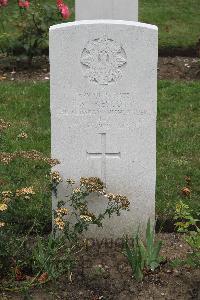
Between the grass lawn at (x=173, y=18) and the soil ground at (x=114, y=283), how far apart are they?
604cm

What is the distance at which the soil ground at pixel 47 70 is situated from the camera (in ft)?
30.6

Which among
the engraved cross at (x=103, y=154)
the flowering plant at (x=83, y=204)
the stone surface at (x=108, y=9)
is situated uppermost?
the stone surface at (x=108, y=9)

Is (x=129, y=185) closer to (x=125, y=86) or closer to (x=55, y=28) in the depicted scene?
(x=125, y=86)

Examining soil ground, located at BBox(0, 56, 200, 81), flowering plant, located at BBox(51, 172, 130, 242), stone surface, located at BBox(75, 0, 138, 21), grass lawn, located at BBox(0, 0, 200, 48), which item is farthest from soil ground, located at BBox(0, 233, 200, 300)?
grass lawn, located at BBox(0, 0, 200, 48)

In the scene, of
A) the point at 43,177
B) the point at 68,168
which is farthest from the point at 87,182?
the point at 43,177

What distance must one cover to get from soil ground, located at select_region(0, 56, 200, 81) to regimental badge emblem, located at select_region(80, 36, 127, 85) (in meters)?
4.48

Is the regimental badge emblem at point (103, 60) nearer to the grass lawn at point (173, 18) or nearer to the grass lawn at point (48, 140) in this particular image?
the grass lawn at point (48, 140)

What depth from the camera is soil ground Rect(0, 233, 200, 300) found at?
4.60m

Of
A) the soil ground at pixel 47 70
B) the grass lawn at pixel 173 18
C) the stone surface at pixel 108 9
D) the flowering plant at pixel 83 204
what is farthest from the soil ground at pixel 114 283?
the grass lawn at pixel 173 18

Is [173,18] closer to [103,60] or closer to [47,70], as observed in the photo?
[47,70]

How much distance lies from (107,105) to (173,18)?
307 inches

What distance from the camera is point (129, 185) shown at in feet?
16.5

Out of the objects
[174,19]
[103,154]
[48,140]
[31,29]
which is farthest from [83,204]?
[174,19]

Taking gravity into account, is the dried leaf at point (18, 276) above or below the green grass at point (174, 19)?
below
